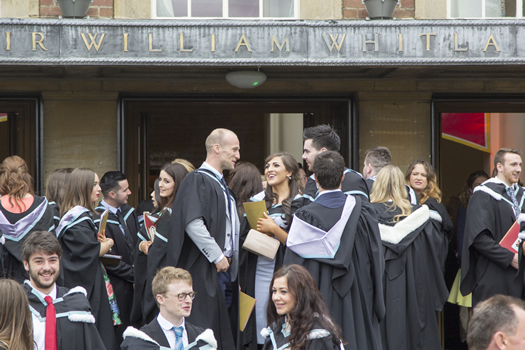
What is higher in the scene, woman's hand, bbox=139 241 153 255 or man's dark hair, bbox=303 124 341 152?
man's dark hair, bbox=303 124 341 152

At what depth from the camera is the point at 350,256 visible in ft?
17.5

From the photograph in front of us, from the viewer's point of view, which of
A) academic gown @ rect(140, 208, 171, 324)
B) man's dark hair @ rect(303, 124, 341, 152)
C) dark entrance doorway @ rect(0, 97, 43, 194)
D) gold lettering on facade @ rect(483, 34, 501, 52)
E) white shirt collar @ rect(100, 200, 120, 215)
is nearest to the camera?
academic gown @ rect(140, 208, 171, 324)

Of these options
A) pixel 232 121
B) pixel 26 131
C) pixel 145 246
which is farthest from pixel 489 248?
pixel 232 121

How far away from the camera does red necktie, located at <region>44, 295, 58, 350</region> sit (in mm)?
4551

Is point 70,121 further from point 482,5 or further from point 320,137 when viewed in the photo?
point 482,5

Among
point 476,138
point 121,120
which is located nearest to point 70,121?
point 121,120

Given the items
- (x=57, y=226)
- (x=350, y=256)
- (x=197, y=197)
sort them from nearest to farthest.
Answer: (x=350, y=256), (x=197, y=197), (x=57, y=226)

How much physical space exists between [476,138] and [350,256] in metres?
7.16

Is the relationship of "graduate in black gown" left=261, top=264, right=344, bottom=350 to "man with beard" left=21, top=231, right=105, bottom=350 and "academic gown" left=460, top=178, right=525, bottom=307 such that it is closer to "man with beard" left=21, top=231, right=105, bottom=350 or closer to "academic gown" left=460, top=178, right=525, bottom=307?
"man with beard" left=21, top=231, right=105, bottom=350

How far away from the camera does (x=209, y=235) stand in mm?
5898

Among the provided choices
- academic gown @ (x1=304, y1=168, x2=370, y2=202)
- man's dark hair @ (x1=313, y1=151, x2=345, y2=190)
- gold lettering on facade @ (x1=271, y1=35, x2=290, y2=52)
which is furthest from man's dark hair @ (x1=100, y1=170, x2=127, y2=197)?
man's dark hair @ (x1=313, y1=151, x2=345, y2=190)

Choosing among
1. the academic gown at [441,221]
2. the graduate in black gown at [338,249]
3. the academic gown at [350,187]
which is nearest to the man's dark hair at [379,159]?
the academic gown at [441,221]

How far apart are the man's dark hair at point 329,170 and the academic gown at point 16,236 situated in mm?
2577

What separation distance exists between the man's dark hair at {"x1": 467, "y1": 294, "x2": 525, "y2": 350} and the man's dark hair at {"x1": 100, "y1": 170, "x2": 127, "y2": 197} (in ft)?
16.6
